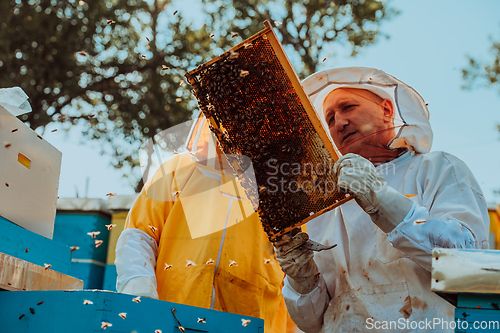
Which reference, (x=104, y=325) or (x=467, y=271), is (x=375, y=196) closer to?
(x=467, y=271)

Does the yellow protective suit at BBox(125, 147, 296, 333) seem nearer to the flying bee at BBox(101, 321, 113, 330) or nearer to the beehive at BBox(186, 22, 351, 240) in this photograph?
the beehive at BBox(186, 22, 351, 240)

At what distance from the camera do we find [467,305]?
1.42 meters

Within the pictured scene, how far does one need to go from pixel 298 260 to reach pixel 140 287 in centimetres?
89

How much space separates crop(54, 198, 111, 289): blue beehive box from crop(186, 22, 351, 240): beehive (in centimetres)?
519

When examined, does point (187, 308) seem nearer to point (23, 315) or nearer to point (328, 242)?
point (23, 315)

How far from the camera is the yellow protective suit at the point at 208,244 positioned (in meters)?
2.74

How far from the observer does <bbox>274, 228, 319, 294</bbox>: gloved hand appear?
2.24 m

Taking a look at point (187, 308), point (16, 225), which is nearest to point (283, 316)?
point (187, 308)

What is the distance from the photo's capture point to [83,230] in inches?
272

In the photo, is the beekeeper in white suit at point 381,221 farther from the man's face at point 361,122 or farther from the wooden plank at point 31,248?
the wooden plank at point 31,248

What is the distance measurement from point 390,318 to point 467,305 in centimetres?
69

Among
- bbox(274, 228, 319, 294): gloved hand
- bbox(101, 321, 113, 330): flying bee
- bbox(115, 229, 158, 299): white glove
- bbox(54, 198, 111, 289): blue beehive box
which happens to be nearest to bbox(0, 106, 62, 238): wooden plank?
bbox(115, 229, 158, 299): white glove

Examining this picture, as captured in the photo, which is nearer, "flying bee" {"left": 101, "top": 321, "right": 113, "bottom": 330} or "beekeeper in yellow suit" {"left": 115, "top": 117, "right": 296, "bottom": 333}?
"flying bee" {"left": 101, "top": 321, "right": 113, "bottom": 330}

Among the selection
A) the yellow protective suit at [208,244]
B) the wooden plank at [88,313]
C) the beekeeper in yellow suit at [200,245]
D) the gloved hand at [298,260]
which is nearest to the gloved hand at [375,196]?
the gloved hand at [298,260]
